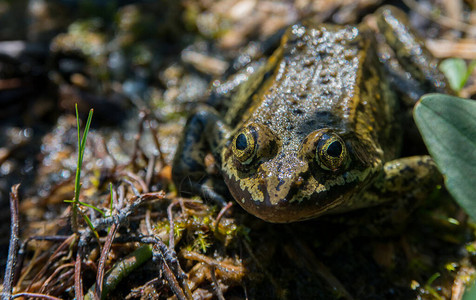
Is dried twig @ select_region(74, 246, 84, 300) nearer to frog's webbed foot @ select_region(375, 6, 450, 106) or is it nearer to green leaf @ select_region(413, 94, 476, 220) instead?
green leaf @ select_region(413, 94, 476, 220)

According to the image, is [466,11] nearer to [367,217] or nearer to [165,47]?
[367,217]

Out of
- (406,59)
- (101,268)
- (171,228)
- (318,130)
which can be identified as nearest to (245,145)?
(318,130)

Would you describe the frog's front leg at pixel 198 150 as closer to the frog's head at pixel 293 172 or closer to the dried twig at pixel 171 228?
the dried twig at pixel 171 228

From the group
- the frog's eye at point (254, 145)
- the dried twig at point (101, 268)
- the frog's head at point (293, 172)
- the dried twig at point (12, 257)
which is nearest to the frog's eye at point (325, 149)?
the frog's head at point (293, 172)

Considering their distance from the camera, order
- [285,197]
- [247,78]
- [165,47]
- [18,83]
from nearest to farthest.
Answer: [285,197] → [247,78] → [18,83] → [165,47]

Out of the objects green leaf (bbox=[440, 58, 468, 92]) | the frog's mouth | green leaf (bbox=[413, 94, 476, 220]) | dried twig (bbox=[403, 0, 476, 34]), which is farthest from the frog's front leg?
dried twig (bbox=[403, 0, 476, 34])

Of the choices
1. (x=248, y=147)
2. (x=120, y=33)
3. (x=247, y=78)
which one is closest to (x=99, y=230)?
(x=248, y=147)

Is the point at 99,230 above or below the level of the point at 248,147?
below
